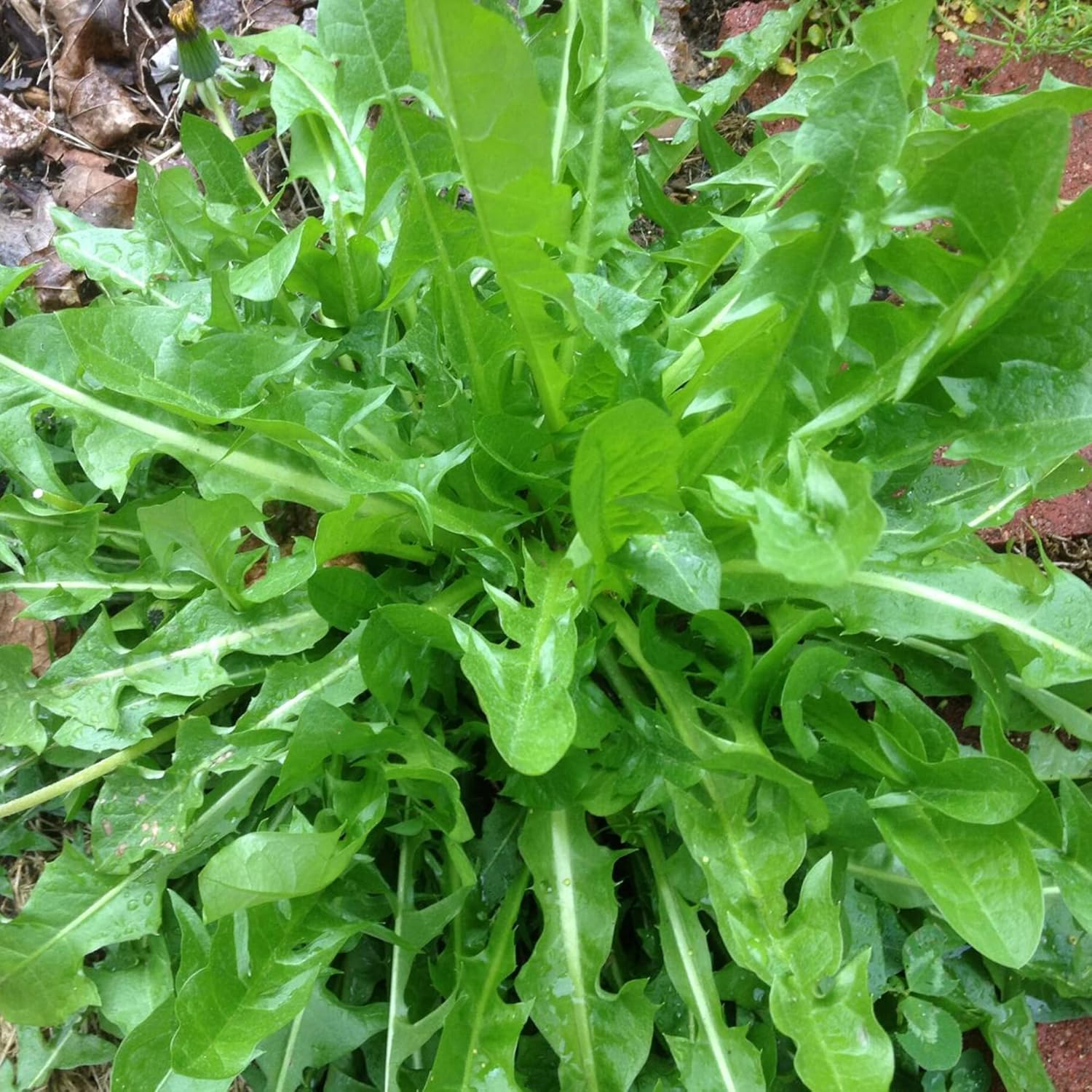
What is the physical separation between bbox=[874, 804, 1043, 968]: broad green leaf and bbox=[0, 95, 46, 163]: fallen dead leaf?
185cm

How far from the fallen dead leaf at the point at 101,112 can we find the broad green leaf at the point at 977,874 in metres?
1.75

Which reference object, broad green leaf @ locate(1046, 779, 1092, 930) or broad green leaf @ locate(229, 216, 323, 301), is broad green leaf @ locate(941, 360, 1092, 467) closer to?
broad green leaf @ locate(1046, 779, 1092, 930)

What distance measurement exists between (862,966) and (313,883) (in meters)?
0.53

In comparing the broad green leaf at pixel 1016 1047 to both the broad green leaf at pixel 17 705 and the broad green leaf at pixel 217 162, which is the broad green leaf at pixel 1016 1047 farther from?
the broad green leaf at pixel 217 162

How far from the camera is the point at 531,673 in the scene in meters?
0.88

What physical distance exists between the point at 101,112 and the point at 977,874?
6.30 feet

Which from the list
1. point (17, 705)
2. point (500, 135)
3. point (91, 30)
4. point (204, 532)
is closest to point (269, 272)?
point (204, 532)

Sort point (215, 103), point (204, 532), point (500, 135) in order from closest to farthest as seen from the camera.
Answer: point (500, 135)
point (204, 532)
point (215, 103)

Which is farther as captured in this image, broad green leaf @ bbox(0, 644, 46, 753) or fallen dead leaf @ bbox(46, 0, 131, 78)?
fallen dead leaf @ bbox(46, 0, 131, 78)

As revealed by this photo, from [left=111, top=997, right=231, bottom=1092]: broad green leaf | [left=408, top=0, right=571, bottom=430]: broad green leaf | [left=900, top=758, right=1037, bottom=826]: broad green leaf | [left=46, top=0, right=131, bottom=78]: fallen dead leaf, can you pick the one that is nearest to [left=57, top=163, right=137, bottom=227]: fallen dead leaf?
[left=46, top=0, right=131, bottom=78]: fallen dead leaf

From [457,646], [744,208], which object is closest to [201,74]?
[744,208]

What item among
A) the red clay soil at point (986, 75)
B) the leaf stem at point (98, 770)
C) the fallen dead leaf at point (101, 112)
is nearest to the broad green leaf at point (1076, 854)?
the red clay soil at point (986, 75)

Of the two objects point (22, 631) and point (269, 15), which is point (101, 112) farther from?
point (22, 631)

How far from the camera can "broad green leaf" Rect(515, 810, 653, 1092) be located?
1.05m
